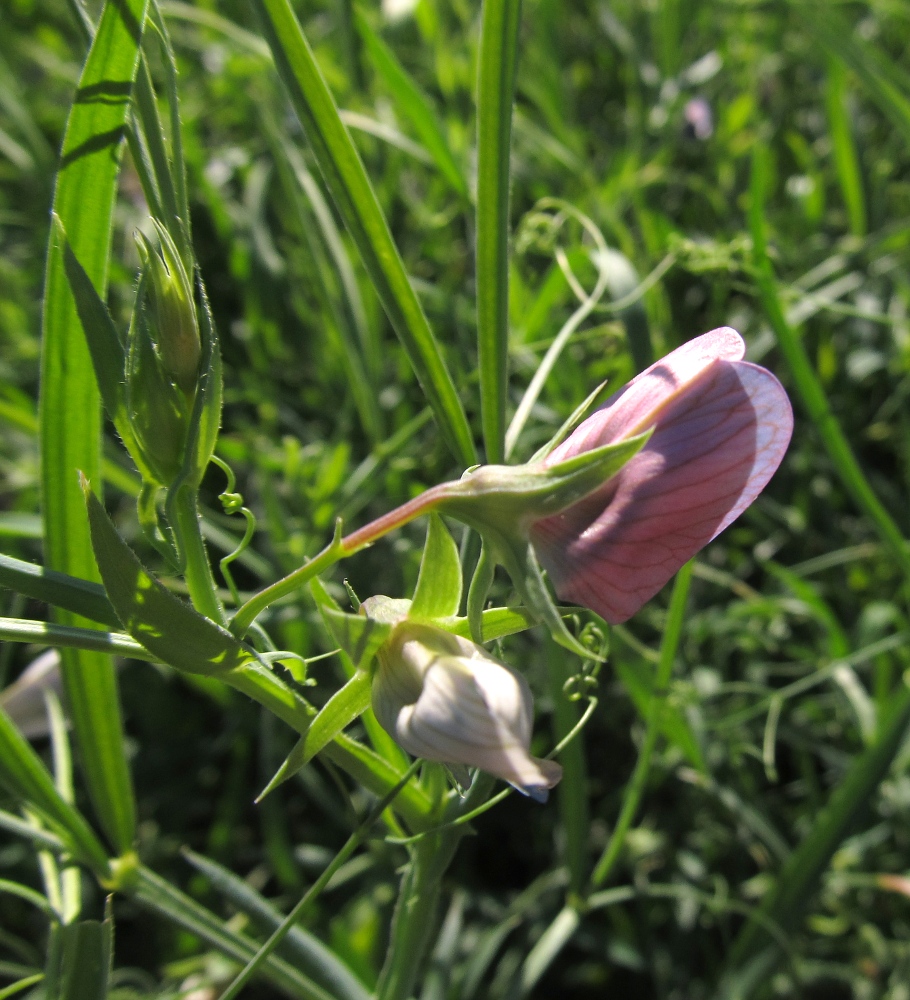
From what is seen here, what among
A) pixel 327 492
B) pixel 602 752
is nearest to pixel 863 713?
pixel 602 752

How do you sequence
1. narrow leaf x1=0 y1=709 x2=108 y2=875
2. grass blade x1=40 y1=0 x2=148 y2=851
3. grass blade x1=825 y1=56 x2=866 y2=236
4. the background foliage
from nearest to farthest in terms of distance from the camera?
grass blade x1=40 y1=0 x2=148 y2=851 < narrow leaf x1=0 y1=709 x2=108 y2=875 < the background foliage < grass blade x1=825 y1=56 x2=866 y2=236

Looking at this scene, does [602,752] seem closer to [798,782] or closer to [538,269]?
[798,782]

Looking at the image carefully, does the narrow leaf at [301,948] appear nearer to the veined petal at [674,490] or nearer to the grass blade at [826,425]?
the veined petal at [674,490]

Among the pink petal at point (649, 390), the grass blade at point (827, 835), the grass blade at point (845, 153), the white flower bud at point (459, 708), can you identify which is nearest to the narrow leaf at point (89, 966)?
the white flower bud at point (459, 708)

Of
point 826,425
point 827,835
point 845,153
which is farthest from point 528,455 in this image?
point 845,153

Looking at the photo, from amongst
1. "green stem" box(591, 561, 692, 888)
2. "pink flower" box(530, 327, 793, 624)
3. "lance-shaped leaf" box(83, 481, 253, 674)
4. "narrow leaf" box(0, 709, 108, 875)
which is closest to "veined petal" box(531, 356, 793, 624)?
"pink flower" box(530, 327, 793, 624)

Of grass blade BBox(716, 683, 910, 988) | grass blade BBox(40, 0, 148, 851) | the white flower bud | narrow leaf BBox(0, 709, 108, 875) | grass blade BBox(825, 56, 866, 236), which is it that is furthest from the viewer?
grass blade BBox(825, 56, 866, 236)

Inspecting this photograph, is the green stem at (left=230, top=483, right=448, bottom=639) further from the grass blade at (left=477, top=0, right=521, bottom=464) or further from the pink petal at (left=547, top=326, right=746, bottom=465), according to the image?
the grass blade at (left=477, top=0, right=521, bottom=464)
